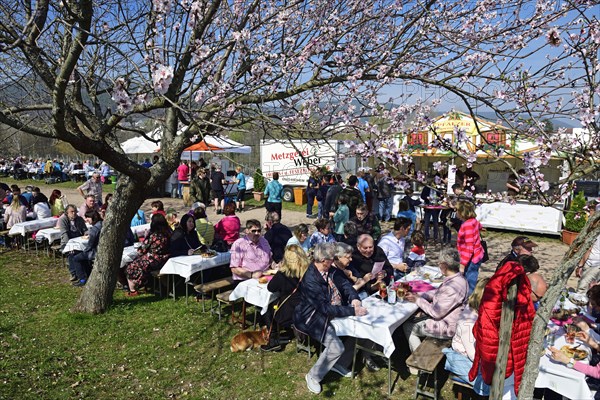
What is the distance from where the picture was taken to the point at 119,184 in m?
6.05

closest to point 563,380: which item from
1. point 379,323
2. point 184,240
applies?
point 379,323

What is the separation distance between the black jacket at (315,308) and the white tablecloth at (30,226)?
717cm

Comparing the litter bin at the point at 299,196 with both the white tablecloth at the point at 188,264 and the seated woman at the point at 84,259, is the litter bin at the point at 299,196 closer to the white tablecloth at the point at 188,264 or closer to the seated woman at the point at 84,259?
the seated woman at the point at 84,259

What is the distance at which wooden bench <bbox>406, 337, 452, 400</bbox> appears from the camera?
4.03m

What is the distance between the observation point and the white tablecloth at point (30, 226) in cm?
910

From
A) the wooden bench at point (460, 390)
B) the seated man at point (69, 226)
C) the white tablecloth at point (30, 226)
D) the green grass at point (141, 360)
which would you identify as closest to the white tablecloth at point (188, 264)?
the green grass at point (141, 360)

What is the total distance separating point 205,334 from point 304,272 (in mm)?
1657

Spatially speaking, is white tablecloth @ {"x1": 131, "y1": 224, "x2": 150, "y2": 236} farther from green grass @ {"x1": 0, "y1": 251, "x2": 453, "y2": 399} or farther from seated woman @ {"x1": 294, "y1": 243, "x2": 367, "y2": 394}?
seated woman @ {"x1": 294, "y1": 243, "x2": 367, "y2": 394}

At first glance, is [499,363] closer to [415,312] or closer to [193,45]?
[415,312]

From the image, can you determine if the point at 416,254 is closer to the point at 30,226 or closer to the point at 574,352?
the point at 574,352

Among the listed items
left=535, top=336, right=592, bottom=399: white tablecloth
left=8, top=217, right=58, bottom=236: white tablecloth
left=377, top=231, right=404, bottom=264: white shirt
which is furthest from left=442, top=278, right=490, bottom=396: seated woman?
left=8, top=217, right=58, bottom=236: white tablecloth

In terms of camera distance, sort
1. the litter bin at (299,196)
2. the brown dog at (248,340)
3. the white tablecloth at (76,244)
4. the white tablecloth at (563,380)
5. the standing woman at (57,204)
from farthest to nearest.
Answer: the litter bin at (299,196), the standing woman at (57,204), the white tablecloth at (76,244), the brown dog at (248,340), the white tablecloth at (563,380)

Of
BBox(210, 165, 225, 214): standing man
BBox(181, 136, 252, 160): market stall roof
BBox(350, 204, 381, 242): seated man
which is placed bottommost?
BBox(350, 204, 381, 242): seated man

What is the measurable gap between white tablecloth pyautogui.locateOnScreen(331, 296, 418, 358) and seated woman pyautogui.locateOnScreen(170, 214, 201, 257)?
317 centimetres
